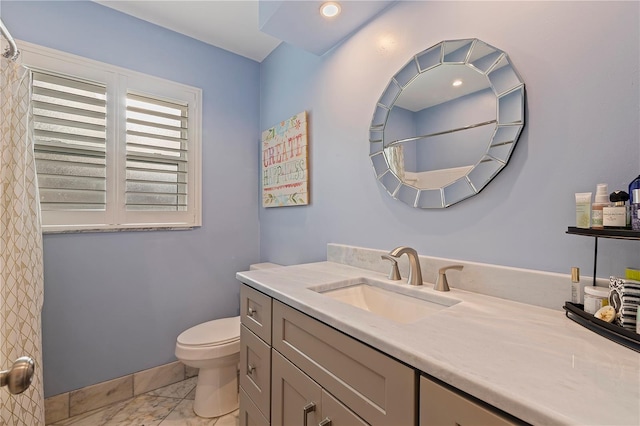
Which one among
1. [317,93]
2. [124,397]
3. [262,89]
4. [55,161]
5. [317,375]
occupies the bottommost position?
[124,397]

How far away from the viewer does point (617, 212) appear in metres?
0.70

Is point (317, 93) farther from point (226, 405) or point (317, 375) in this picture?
point (226, 405)

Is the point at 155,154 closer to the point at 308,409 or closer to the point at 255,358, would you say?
the point at 255,358

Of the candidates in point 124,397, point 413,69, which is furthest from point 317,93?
point 124,397

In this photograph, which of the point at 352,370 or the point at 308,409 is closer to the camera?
the point at 352,370

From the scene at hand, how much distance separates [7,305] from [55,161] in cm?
87

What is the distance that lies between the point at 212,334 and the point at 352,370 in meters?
1.32

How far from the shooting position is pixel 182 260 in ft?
6.91

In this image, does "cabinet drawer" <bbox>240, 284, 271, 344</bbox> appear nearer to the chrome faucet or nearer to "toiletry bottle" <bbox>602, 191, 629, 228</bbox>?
the chrome faucet

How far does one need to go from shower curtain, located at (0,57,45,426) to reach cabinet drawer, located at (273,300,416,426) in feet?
4.10

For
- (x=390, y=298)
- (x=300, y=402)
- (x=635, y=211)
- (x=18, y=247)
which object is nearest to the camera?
(x=635, y=211)

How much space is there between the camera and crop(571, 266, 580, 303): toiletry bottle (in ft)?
2.60

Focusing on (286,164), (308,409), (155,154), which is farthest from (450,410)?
(155,154)

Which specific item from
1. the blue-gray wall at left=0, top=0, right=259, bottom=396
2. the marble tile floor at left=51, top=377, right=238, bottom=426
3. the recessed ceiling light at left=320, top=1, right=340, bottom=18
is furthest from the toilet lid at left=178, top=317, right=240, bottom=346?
the recessed ceiling light at left=320, top=1, right=340, bottom=18
